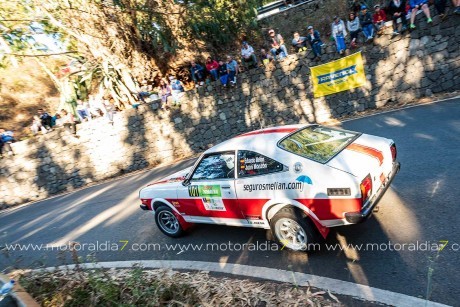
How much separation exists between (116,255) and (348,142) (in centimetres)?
429

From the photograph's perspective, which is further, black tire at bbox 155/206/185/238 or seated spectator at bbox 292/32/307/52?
seated spectator at bbox 292/32/307/52

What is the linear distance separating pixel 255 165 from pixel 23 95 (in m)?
23.7

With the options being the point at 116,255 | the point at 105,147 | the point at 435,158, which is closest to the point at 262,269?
the point at 116,255

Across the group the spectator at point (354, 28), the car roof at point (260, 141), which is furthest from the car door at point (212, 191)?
the spectator at point (354, 28)

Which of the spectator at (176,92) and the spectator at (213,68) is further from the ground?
the spectator at (213,68)

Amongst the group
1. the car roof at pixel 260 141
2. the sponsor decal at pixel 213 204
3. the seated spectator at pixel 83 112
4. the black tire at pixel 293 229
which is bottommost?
the black tire at pixel 293 229

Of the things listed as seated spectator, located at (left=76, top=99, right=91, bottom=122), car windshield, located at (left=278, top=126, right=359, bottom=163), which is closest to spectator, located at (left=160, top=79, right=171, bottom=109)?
seated spectator, located at (left=76, top=99, right=91, bottom=122)

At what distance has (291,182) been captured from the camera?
A: 4004 millimetres

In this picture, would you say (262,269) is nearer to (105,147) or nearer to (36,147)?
(105,147)

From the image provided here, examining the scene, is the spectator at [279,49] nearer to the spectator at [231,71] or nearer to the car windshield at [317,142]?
the spectator at [231,71]

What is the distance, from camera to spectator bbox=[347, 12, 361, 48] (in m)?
11.7

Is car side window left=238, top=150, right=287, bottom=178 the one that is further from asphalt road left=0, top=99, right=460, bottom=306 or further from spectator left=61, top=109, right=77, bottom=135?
spectator left=61, top=109, right=77, bottom=135

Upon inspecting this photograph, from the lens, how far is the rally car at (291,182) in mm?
3791

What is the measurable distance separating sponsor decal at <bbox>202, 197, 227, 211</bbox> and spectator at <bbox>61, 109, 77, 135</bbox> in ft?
34.0
